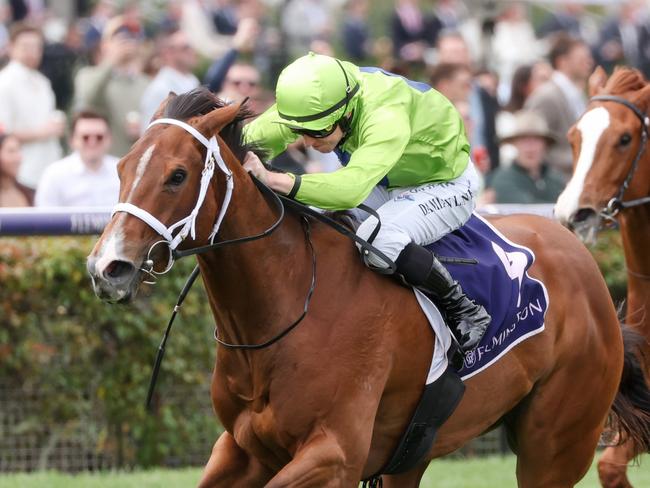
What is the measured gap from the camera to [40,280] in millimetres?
7406

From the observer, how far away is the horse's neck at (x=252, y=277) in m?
4.38

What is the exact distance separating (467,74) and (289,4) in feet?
15.4

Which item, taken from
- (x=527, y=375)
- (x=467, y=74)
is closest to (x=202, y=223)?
(x=527, y=375)

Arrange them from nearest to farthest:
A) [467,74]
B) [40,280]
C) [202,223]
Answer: [202,223] < [40,280] < [467,74]

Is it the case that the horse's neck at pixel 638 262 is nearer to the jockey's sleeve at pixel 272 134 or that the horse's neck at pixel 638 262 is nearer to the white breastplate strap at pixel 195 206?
the jockey's sleeve at pixel 272 134

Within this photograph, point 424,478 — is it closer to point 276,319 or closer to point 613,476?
point 613,476

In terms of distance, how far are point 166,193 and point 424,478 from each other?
3.77 meters

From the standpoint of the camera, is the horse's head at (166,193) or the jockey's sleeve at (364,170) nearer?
the horse's head at (166,193)

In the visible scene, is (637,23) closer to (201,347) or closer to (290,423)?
(201,347)

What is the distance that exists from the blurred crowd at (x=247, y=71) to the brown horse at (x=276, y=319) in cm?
344

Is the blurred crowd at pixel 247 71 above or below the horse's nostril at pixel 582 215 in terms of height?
→ below

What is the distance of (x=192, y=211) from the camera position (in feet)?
13.4

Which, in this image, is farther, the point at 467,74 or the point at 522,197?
the point at 467,74

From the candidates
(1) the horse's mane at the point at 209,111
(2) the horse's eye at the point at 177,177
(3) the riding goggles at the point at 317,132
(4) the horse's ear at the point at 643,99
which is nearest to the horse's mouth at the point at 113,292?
(2) the horse's eye at the point at 177,177
